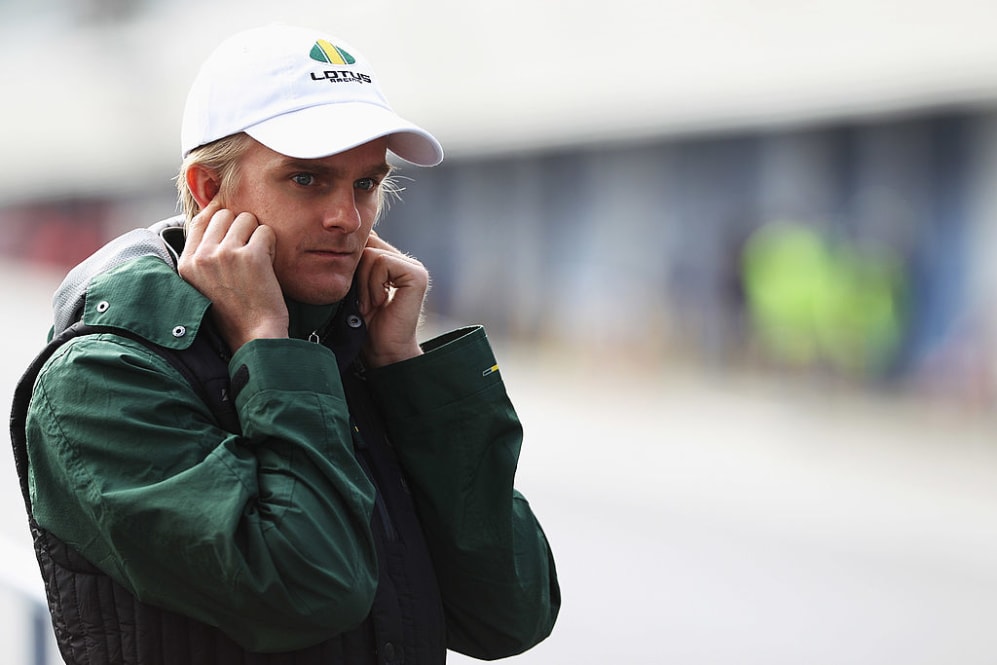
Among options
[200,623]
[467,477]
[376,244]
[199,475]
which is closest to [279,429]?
[199,475]

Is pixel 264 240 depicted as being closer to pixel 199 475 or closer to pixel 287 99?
pixel 287 99

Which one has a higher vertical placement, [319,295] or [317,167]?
[317,167]

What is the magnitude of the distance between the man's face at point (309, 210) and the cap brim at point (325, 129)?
0.03 m

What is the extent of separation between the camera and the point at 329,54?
1818 millimetres

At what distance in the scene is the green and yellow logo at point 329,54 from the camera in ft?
5.90

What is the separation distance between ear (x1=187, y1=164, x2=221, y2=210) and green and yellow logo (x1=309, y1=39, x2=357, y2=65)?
214mm

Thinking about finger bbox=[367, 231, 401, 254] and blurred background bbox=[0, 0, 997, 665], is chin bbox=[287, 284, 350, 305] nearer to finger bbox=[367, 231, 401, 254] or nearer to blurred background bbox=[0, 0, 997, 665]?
finger bbox=[367, 231, 401, 254]

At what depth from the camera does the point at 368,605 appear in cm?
157

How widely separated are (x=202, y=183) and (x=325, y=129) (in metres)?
0.21

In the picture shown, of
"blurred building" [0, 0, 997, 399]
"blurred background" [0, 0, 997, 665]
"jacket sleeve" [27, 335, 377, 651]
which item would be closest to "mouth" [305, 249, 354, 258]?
"jacket sleeve" [27, 335, 377, 651]

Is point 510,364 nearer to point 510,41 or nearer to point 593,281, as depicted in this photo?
point 593,281

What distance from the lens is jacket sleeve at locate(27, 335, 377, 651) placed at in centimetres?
148

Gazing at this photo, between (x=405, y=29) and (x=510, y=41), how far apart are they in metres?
1.38

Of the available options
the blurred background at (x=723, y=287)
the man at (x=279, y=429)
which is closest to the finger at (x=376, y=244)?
the man at (x=279, y=429)
